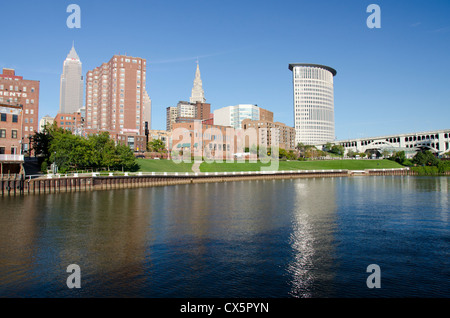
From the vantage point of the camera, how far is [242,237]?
27703 millimetres

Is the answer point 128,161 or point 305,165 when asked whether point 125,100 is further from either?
point 305,165

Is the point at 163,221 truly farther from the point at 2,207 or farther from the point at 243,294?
the point at 2,207

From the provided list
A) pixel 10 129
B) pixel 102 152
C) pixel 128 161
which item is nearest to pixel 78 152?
pixel 102 152

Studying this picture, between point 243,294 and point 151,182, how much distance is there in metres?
70.1

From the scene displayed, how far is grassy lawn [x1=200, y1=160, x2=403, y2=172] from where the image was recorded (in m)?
121

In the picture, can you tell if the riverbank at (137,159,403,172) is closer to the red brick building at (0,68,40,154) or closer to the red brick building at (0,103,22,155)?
the red brick building at (0,103,22,155)

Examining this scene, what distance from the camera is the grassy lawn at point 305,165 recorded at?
12069 cm

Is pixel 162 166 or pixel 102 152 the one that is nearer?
pixel 102 152

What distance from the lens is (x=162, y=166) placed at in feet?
369

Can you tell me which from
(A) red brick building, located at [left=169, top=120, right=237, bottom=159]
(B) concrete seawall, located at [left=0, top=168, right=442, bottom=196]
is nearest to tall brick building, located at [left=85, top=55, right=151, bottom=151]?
(A) red brick building, located at [left=169, top=120, right=237, bottom=159]

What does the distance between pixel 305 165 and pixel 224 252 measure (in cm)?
12929

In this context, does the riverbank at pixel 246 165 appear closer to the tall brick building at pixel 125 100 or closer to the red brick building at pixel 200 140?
the red brick building at pixel 200 140

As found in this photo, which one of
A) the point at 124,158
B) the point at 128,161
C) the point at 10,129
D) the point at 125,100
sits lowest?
the point at 128,161

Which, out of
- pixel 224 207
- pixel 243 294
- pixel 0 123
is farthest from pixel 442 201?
pixel 0 123
